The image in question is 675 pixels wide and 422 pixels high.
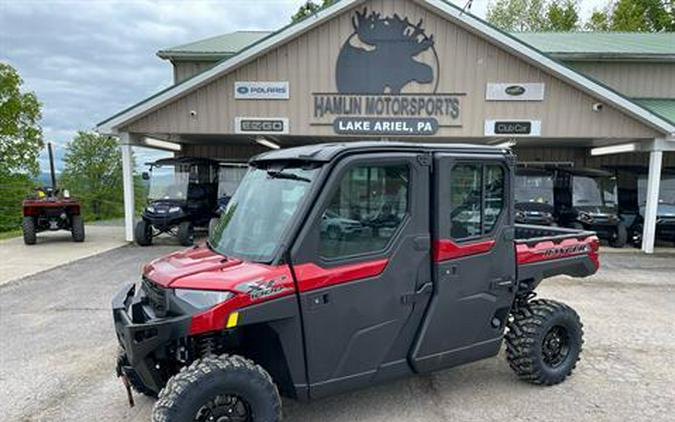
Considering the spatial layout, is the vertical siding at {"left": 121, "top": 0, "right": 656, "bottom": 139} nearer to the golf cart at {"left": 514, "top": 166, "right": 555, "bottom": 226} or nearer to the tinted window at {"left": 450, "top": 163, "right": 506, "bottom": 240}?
the golf cart at {"left": 514, "top": 166, "right": 555, "bottom": 226}

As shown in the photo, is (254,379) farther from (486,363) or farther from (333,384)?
(486,363)

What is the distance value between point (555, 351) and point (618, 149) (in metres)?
10.6

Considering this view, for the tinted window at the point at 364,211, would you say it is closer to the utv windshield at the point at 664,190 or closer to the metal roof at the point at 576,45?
the utv windshield at the point at 664,190

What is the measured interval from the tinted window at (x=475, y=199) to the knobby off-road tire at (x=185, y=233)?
30.3 feet

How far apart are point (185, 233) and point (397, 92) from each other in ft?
21.4

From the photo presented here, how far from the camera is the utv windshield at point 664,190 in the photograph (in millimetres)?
12539

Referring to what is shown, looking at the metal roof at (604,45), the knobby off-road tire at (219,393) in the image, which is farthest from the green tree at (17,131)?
the knobby off-road tire at (219,393)

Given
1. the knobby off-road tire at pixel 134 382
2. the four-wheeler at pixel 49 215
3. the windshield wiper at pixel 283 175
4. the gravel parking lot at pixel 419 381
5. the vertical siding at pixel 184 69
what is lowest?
the gravel parking lot at pixel 419 381

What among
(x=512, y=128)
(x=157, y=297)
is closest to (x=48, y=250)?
(x=157, y=297)

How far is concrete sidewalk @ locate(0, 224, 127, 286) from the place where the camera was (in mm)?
8453

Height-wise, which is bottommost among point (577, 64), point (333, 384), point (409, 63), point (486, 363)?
point (486, 363)

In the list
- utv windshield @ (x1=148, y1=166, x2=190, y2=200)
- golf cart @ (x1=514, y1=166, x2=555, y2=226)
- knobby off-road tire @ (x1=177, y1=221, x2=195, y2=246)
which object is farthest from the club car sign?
knobby off-road tire @ (x1=177, y1=221, x2=195, y2=246)

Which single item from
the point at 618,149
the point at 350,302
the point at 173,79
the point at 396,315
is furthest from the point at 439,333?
the point at 173,79

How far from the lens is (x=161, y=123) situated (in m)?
11.1
